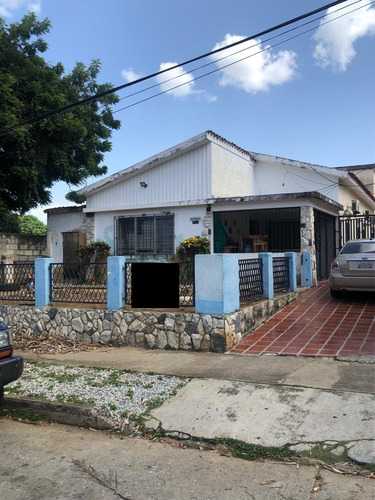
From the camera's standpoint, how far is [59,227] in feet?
52.3

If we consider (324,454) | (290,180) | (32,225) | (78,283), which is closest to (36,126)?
(78,283)

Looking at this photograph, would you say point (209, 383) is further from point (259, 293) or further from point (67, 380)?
point (259, 293)

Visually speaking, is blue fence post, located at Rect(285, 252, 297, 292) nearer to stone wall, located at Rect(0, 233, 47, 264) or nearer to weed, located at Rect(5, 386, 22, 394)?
weed, located at Rect(5, 386, 22, 394)

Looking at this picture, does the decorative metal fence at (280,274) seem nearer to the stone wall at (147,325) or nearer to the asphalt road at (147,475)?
the stone wall at (147,325)

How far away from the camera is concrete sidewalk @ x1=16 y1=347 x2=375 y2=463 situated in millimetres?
3700

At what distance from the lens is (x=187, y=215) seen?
13555mm

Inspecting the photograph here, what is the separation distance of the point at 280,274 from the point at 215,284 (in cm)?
335

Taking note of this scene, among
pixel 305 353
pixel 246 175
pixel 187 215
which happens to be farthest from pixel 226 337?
pixel 246 175

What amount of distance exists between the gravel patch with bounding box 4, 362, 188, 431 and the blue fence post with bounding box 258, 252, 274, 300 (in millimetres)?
3544

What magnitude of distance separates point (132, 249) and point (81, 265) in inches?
253

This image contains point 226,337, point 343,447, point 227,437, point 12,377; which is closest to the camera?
point 343,447

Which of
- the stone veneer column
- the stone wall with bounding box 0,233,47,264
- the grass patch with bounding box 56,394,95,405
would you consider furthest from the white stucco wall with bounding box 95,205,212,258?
the grass patch with bounding box 56,394,95,405

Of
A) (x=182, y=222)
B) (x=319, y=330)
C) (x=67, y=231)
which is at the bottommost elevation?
(x=319, y=330)

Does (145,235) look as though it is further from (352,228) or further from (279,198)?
(352,228)
